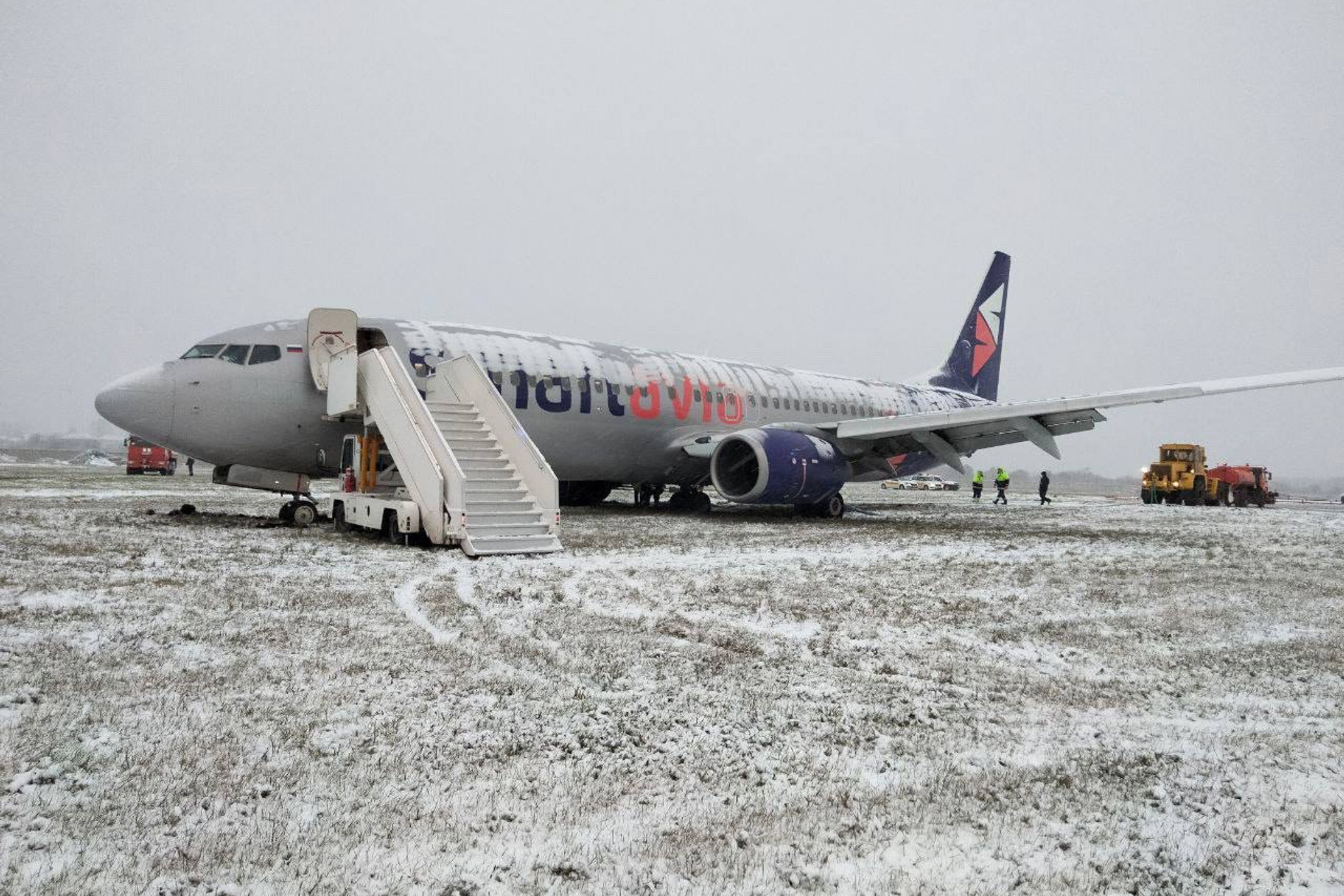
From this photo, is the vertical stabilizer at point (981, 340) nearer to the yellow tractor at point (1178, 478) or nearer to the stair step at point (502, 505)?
the yellow tractor at point (1178, 478)

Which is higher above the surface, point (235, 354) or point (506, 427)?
point (235, 354)

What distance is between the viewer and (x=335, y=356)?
1098cm

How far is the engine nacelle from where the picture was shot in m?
13.6

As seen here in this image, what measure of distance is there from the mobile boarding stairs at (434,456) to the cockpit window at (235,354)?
33.2 inches

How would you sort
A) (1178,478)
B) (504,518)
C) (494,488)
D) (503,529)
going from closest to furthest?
1. (503,529)
2. (504,518)
3. (494,488)
4. (1178,478)

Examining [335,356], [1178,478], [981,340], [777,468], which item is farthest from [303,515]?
[1178,478]

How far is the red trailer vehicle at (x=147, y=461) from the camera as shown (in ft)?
121

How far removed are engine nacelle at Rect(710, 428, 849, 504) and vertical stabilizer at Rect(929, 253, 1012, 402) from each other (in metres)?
11.4

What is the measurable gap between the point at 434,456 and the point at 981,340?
68.0 ft

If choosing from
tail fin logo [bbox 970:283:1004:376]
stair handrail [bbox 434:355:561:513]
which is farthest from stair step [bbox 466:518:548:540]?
tail fin logo [bbox 970:283:1004:376]

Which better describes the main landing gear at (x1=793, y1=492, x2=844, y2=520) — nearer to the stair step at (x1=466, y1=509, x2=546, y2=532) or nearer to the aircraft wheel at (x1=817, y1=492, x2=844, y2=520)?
the aircraft wheel at (x1=817, y1=492, x2=844, y2=520)

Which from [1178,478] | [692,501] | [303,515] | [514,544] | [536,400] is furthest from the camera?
[1178,478]

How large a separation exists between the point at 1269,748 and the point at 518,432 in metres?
8.21

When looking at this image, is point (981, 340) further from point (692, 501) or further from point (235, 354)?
point (235, 354)
